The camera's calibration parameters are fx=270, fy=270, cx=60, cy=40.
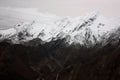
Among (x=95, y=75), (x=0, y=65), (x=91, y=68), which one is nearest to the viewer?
(x=95, y=75)

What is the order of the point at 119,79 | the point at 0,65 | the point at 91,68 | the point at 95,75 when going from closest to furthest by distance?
the point at 119,79 → the point at 95,75 → the point at 91,68 → the point at 0,65

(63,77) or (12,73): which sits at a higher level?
(12,73)

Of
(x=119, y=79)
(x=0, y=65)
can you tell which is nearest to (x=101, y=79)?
(x=119, y=79)

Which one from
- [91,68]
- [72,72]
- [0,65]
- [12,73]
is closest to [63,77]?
[72,72]

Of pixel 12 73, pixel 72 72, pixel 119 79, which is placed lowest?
pixel 119 79

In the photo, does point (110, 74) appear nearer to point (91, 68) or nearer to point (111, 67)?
point (111, 67)

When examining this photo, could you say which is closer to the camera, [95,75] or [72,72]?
[95,75]

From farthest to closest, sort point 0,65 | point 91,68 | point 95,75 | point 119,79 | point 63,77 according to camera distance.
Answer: point 0,65 < point 63,77 < point 91,68 < point 95,75 < point 119,79

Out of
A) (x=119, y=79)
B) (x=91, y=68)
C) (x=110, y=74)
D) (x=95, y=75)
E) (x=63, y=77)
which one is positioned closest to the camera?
(x=119, y=79)

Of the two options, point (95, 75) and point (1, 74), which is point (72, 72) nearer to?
point (95, 75)
